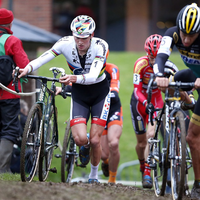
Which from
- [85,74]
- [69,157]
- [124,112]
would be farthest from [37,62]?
[124,112]

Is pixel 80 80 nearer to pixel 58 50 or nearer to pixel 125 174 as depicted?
pixel 58 50

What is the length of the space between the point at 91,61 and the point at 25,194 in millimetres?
2635

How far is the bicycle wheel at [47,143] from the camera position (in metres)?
7.11

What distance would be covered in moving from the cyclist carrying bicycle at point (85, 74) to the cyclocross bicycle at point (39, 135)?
0.26 meters

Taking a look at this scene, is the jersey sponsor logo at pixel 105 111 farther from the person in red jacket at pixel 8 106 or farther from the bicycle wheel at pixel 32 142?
the person in red jacket at pixel 8 106

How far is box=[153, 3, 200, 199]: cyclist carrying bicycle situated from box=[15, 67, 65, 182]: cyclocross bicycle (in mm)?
1426

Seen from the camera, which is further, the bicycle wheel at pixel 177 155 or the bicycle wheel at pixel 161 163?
the bicycle wheel at pixel 161 163

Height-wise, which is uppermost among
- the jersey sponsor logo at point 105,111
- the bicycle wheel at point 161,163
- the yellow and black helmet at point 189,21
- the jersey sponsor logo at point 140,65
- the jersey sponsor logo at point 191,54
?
the yellow and black helmet at point 189,21

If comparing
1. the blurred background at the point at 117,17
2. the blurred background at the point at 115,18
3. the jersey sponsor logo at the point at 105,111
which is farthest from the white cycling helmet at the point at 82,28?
the blurred background at the point at 117,17

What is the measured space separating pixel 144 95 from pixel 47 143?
107 inches

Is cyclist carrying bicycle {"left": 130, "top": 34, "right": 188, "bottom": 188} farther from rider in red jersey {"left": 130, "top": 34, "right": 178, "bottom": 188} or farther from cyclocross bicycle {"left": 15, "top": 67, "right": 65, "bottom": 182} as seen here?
cyclocross bicycle {"left": 15, "top": 67, "right": 65, "bottom": 182}

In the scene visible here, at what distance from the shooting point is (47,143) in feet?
24.0

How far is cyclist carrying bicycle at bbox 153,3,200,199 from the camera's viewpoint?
6020 millimetres

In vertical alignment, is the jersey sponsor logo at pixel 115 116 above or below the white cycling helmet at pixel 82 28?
below
